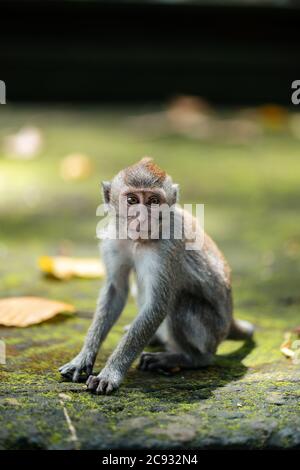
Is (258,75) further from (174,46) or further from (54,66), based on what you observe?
(54,66)

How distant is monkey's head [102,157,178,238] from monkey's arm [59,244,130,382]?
428mm

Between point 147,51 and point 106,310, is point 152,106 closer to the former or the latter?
point 147,51

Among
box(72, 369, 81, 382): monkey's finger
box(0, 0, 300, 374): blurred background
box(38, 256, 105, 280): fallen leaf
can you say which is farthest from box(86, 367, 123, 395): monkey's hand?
box(0, 0, 300, 374): blurred background

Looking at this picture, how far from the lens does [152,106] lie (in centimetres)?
1148

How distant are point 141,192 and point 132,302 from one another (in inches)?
59.4

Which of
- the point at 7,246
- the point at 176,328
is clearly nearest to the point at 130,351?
the point at 176,328

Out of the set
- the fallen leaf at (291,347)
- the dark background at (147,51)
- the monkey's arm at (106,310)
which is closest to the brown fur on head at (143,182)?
the monkey's arm at (106,310)

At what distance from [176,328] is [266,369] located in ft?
1.77

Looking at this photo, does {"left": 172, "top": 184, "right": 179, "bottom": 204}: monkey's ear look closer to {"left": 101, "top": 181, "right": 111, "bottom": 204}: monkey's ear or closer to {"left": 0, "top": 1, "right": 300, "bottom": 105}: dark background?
{"left": 101, "top": 181, "right": 111, "bottom": 204}: monkey's ear

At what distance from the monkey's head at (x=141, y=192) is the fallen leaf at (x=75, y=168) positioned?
13.1 ft

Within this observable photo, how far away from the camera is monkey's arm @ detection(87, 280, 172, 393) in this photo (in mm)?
4047

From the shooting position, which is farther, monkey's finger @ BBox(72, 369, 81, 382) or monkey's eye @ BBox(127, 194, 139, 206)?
monkey's eye @ BBox(127, 194, 139, 206)

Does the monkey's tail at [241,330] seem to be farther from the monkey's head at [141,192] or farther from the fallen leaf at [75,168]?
the fallen leaf at [75,168]

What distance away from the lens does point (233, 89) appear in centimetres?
1172
